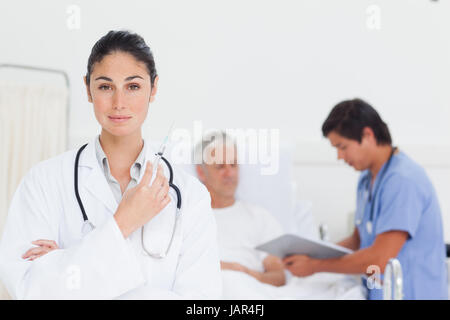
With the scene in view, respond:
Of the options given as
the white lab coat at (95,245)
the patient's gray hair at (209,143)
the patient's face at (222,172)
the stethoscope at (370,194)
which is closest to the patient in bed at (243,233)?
the patient's face at (222,172)

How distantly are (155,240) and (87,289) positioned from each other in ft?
0.21

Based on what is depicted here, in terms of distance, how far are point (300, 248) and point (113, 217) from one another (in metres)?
1.03

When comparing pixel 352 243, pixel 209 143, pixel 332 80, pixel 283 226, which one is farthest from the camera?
pixel 332 80

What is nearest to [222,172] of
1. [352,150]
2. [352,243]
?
[352,150]

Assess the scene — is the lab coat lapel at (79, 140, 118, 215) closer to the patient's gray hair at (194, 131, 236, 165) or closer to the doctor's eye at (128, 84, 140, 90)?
the doctor's eye at (128, 84, 140, 90)

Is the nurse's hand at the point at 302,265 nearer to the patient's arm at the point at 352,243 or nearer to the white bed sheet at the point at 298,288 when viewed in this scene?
the white bed sheet at the point at 298,288

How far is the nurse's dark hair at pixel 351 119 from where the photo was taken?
1336 millimetres

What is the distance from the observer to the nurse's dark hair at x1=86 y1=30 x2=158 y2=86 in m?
0.43

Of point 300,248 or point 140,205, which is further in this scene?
Answer: point 300,248

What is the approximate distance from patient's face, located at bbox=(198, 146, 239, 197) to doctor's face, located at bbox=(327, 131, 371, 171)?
26 cm

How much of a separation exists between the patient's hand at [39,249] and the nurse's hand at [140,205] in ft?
0.21

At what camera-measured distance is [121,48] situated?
0.44 m

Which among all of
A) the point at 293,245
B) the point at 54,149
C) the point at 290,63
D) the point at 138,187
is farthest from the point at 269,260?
the point at 138,187

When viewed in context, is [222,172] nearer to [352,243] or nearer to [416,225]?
[416,225]
